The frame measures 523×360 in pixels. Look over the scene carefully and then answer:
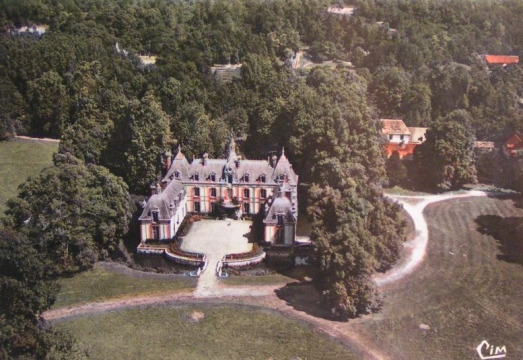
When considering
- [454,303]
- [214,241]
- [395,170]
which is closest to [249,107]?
[395,170]

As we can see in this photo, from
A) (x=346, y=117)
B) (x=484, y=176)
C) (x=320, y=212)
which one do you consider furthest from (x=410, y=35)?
(x=320, y=212)

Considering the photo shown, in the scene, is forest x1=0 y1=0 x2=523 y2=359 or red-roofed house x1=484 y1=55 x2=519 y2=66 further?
red-roofed house x1=484 y1=55 x2=519 y2=66

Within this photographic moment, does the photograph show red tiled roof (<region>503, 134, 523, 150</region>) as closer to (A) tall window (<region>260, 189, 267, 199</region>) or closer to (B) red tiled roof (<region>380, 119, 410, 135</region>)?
(B) red tiled roof (<region>380, 119, 410, 135</region>)

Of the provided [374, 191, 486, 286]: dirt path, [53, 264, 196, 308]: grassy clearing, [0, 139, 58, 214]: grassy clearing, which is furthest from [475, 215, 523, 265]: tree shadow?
[0, 139, 58, 214]: grassy clearing

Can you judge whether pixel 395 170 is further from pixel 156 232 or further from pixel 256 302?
pixel 256 302

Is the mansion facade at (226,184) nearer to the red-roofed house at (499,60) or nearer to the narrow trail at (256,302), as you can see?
the narrow trail at (256,302)

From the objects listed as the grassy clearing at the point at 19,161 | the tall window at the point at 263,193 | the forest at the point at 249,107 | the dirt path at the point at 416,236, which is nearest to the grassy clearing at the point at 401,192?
the dirt path at the point at 416,236

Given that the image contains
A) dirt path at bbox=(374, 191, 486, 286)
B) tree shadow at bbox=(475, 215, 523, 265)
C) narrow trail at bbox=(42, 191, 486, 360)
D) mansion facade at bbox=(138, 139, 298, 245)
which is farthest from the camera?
mansion facade at bbox=(138, 139, 298, 245)

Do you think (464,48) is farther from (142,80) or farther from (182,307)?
(182,307)
